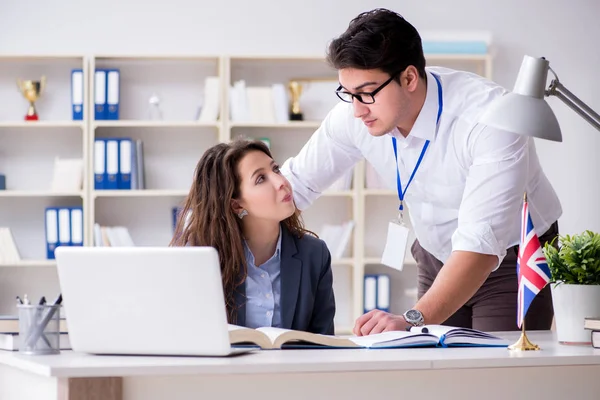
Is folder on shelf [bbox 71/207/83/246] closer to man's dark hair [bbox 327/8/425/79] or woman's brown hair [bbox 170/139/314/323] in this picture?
woman's brown hair [bbox 170/139/314/323]

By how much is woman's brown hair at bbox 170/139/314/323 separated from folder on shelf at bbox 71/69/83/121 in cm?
247

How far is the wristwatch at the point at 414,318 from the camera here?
175 centimetres

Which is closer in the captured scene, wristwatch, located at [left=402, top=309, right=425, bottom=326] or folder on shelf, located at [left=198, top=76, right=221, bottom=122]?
wristwatch, located at [left=402, top=309, right=425, bottom=326]

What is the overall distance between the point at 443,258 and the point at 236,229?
0.63m

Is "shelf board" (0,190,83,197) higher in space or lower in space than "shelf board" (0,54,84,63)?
lower

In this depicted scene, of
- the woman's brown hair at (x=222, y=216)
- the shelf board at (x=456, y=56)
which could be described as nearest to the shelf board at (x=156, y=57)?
the shelf board at (x=456, y=56)

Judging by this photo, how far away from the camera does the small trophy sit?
4.75 m

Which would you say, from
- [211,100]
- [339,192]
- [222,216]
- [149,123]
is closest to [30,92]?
[149,123]

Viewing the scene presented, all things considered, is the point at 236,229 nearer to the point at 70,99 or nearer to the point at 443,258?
the point at 443,258

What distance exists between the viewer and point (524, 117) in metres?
1.55

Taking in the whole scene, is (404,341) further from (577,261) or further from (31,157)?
(31,157)

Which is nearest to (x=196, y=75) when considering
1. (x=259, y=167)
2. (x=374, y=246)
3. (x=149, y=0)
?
(x=149, y=0)

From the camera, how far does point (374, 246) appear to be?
501cm

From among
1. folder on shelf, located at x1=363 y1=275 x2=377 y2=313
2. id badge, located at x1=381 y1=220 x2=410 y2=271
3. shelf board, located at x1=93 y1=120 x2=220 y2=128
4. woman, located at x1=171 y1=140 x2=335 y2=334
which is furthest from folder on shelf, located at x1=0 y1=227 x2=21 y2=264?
id badge, located at x1=381 y1=220 x2=410 y2=271
